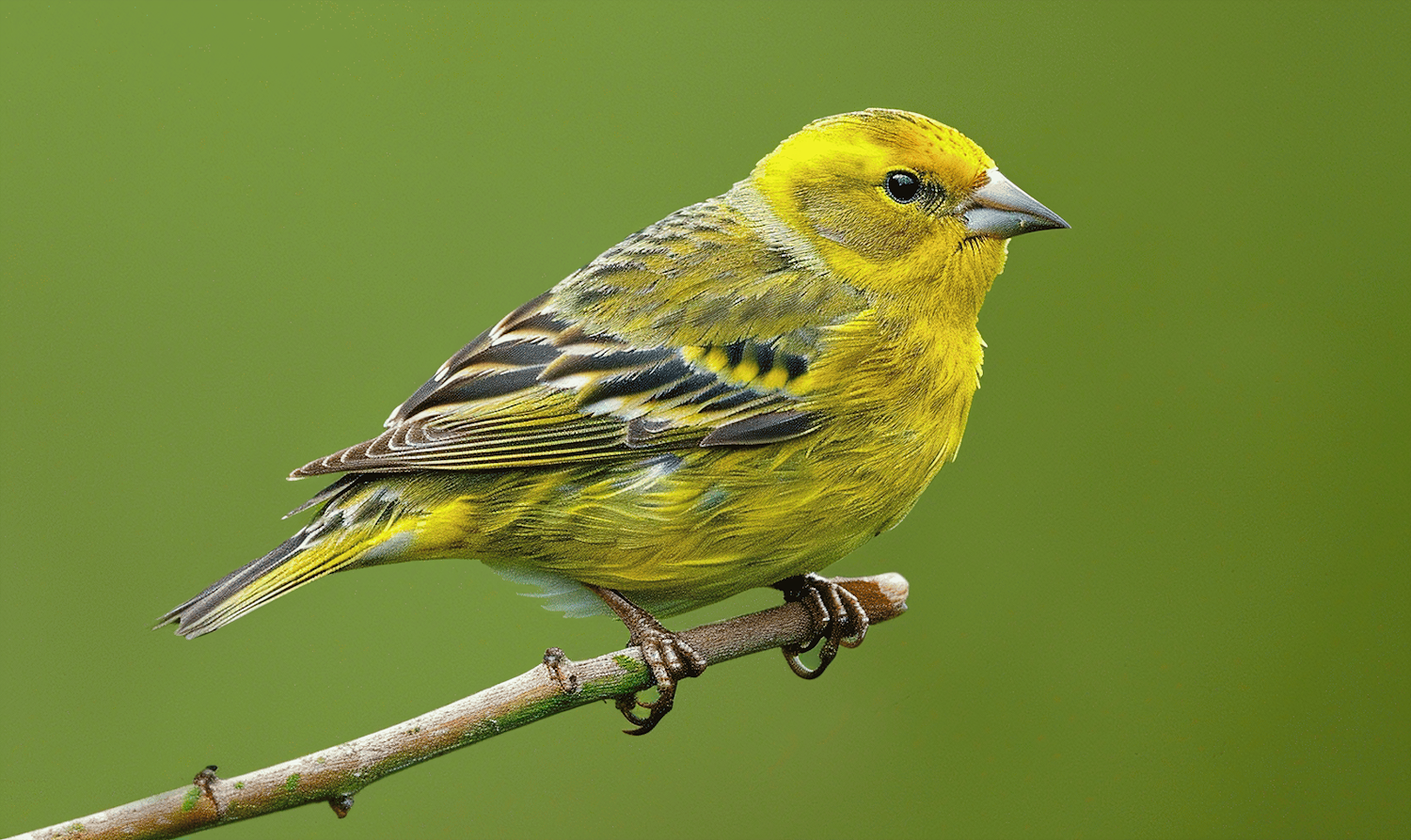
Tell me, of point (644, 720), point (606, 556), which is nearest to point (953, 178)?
point (606, 556)

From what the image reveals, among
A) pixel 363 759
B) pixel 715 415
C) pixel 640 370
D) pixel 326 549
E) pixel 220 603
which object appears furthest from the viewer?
pixel 640 370

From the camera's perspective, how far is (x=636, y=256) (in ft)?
13.3

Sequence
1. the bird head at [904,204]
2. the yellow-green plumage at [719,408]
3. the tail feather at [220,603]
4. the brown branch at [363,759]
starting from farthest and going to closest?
the bird head at [904,204] → the yellow-green plumage at [719,408] → the tail feather at [220,603] → the brown branch at [363,759]

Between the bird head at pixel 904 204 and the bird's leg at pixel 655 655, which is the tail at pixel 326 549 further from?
the bird head at pixel 904 204

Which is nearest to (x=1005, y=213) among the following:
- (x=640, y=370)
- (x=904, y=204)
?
(x=904, y=204)

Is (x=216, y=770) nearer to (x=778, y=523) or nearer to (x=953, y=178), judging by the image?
(x=778, y=523)

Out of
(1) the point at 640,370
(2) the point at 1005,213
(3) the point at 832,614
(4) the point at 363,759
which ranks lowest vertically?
(3) the point at 832,614

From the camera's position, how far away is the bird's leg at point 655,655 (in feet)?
11.9

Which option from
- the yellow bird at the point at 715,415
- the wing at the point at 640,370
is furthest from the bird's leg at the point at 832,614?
the wing at the point at 640,370

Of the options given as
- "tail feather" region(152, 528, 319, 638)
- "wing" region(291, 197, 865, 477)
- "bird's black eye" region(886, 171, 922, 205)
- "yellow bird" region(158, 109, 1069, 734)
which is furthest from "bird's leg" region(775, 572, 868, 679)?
"tail feather" region(152, 528, 319, 638)

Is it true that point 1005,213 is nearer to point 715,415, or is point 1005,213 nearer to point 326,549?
point 715,415

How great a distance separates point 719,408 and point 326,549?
3.75ft

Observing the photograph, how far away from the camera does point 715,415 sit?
3666mm

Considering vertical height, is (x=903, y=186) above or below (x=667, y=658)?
above
